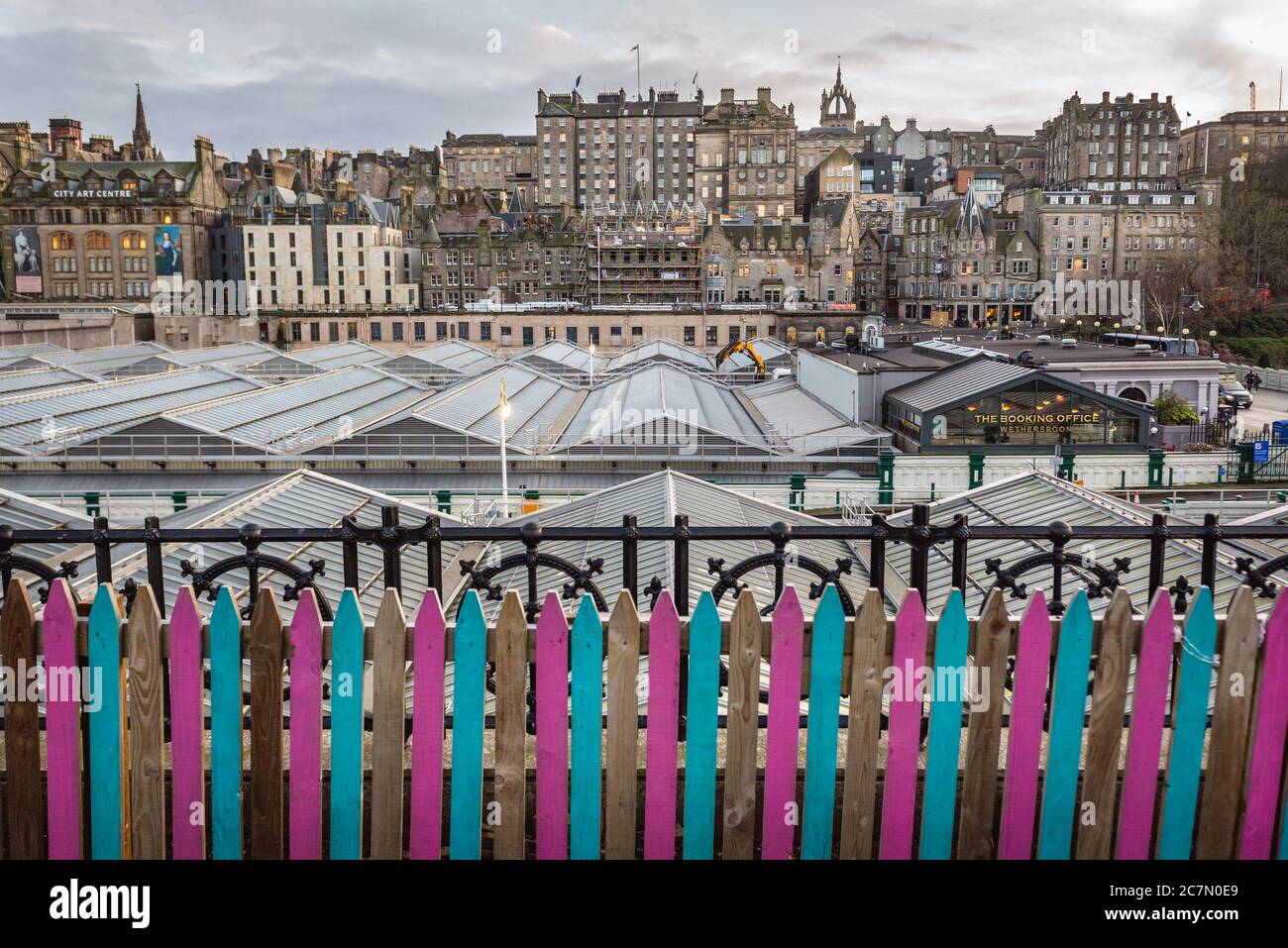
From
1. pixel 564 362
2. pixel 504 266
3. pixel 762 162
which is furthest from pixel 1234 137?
pixel 564 362

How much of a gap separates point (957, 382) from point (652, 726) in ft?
108

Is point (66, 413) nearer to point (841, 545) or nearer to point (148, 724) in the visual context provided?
point (841, 545)

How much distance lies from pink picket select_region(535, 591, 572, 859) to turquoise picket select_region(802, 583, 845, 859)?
101cm

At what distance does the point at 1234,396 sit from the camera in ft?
181

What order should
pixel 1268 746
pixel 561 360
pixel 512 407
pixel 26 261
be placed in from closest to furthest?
pixel 1268 746 < pixel 512 407 < pixel 561 360 < pixel 26 261

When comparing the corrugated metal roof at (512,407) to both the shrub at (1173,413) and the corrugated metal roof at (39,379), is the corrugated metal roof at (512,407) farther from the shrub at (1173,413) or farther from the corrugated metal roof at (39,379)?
the shrub at (1173,413)

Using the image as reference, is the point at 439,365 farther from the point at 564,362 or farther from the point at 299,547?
the point at 299,547

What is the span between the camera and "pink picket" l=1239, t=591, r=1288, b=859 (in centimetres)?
457

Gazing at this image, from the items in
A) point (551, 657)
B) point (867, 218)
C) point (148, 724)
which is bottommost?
point (148, 724)
